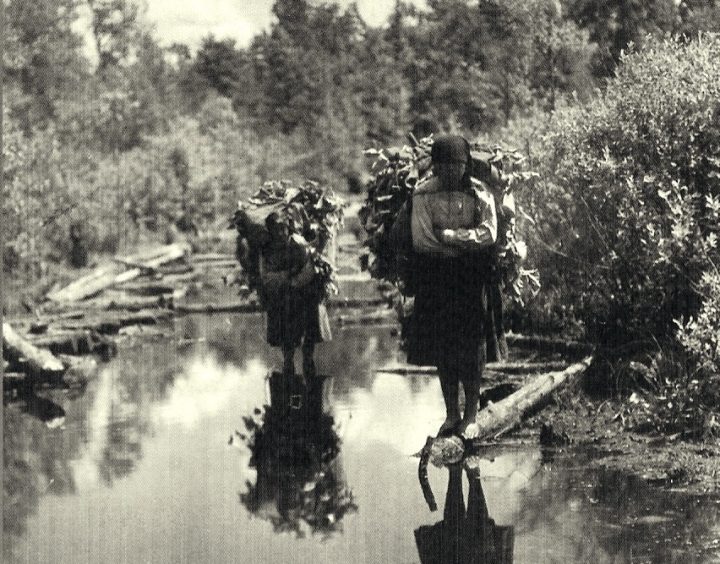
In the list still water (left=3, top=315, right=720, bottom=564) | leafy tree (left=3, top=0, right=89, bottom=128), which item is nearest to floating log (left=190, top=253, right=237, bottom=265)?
leafy tree (left=3, top=0, right=89, bottom=128)

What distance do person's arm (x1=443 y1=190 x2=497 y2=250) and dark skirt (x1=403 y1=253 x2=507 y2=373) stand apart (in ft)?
1.03

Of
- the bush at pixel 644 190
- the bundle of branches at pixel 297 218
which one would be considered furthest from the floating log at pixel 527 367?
the bundle of branches at pixel 297 218

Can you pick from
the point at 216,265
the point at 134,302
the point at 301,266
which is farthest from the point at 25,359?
the point at 216,265

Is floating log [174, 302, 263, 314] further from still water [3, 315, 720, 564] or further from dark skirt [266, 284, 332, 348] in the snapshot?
still water [3, 315, 720, 564]

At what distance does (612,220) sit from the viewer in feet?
39.7

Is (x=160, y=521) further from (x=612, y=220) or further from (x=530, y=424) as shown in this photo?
(x=612, y=220)

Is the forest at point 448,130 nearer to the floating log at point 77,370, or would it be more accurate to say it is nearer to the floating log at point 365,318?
the floating log at point 365,318

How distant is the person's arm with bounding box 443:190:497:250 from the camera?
28.1 feet

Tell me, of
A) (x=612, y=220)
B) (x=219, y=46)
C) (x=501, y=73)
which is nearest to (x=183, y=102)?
(x=219, y=46)

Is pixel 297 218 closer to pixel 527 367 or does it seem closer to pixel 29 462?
pixel 527 367

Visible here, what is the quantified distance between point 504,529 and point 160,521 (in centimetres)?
195

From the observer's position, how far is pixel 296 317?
14.0 metres

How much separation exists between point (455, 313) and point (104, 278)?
2011cm

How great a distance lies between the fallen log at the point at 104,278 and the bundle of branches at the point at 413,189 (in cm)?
1492
